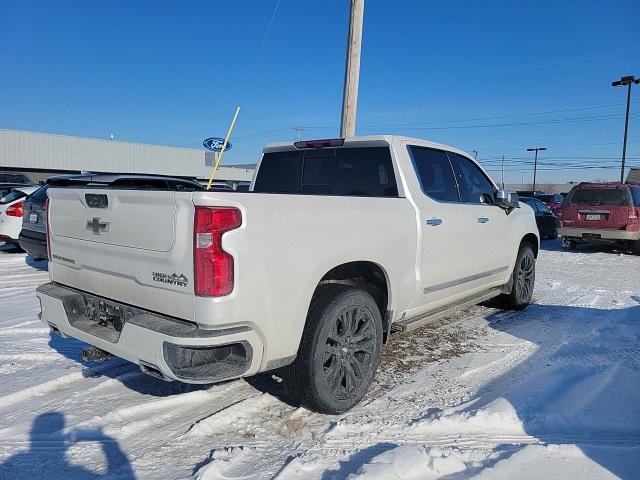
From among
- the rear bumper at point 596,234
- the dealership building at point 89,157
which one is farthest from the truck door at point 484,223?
the dealership building at point 89,157

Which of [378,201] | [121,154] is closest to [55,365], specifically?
[378,201]

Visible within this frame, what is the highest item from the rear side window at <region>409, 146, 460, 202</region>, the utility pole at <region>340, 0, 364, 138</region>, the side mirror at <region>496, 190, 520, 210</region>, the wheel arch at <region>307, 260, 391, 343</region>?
the utility pole at <region>340, 0, 364, 138</region>

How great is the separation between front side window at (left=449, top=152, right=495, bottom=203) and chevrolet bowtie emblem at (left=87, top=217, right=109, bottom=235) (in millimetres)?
3290

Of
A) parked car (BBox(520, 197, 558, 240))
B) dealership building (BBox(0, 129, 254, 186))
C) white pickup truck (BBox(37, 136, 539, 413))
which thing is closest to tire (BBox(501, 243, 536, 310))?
white pickup truck (BBox(37, 136, 539, 413))

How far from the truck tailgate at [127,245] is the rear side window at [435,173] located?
2359 millimetres

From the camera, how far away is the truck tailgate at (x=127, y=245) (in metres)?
2.71

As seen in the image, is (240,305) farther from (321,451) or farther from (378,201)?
(378,201)

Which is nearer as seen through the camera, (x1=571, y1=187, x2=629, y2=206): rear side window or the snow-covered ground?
the snow-covered ground

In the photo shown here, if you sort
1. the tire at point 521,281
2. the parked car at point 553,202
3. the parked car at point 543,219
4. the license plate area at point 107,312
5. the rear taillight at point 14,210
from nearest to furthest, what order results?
the license plate area at point 107,312 < the tire at point 521,281 < the rear taillight at point 14,210 < the parked car at point 543,219 < the parked car at point 553,202

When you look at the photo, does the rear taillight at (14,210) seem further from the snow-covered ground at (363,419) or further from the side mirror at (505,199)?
the side mirror at (505,199)

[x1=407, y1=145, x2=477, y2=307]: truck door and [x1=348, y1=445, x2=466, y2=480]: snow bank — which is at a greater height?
[x1=407, y1=145, x2=477, y2=307]: truck door

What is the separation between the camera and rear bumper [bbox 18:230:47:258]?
8.02 metres

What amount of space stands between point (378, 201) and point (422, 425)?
1561 millimetres

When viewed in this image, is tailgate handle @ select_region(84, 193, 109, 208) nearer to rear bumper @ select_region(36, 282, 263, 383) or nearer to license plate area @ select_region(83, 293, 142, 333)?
license plate area @ select_region(83, 293, 142, 333)
